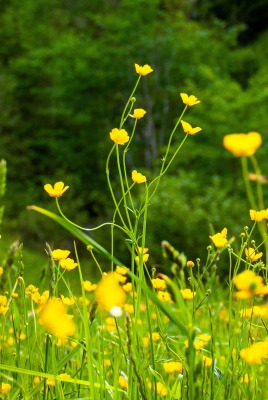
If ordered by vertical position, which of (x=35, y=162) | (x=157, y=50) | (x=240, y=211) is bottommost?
(x=35, y=162)

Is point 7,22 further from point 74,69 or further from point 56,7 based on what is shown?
point 74,69

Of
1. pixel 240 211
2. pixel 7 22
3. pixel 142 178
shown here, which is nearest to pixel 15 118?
pixel 7 22

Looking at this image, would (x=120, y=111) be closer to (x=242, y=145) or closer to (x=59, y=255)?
(x=59, y=255)

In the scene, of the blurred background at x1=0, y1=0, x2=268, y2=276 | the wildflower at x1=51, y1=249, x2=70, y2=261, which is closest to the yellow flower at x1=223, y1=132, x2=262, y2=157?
the wildflower at x1=51, y1=249, x2=70, y2=261

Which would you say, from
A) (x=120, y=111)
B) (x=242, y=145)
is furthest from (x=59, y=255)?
(x=120, y=111)

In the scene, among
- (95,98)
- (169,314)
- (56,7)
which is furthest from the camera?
(56,7)

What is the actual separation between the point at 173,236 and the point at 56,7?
33.3ft

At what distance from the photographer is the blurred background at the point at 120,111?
27.7 ft

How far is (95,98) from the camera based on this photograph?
478 inches

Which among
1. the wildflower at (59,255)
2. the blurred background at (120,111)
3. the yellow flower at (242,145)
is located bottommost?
the blurred background at (120,111)

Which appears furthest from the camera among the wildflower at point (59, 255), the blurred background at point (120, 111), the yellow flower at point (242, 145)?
the blurred background at point (120, 111)

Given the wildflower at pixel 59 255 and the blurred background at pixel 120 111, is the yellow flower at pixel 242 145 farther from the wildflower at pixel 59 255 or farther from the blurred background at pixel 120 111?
the blurred background at pixel 120 111

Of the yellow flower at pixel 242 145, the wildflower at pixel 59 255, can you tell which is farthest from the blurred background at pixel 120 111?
the yellow flower at pixel 242 145

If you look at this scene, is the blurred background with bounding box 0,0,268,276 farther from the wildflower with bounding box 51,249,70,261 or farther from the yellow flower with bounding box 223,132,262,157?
the yellow flower with bounding box 223,132,262,157
